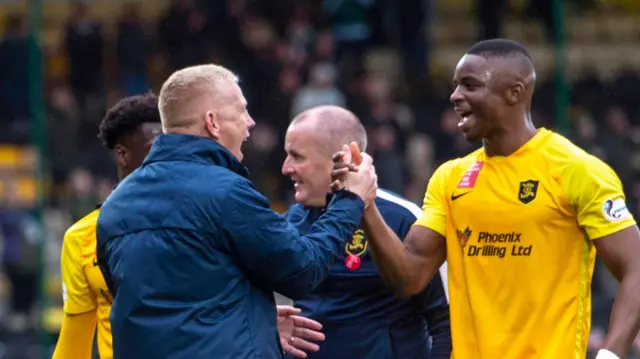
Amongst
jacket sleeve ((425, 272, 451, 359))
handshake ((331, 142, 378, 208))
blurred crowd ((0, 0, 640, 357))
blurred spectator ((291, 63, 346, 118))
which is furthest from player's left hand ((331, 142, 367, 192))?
blurred spectator ((291, 63, 346, 118))

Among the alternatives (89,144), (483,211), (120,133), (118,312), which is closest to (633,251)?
(483,211)

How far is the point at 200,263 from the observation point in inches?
159

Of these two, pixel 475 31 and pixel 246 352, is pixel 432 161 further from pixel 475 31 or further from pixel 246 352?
pixel 246 352

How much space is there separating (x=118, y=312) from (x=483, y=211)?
4.53ft

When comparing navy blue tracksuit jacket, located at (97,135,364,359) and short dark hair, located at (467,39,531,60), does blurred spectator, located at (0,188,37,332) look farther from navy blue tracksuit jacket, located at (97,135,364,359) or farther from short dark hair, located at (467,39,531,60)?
short dark hair, located at (467,39,531,60)

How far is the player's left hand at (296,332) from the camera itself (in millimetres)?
4762

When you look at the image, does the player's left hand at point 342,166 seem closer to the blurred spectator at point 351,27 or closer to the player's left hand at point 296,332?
the player's left hand at point 296,332

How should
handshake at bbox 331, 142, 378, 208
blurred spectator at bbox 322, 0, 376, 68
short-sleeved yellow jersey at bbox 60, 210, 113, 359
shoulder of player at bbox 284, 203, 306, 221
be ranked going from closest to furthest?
handshake at bbox 331, 142, 378, 208 → short-sleeved yellow jersey at bbox 60, 210, 113, 359 → shoulder of player at bbox 284, 203, 306, 221 → blurred spectator at bbox 322, 0, 376, 68

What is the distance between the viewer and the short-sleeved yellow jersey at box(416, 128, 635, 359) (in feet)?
14.2

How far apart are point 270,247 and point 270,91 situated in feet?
26.5

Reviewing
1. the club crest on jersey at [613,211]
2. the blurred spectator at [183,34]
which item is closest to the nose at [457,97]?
the club crest on jersey at [613,211]

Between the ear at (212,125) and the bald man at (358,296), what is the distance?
3.26 ft

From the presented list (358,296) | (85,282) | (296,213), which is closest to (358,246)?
(358,296)

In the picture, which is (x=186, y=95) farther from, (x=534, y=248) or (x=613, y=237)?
(x=613, y=237)
